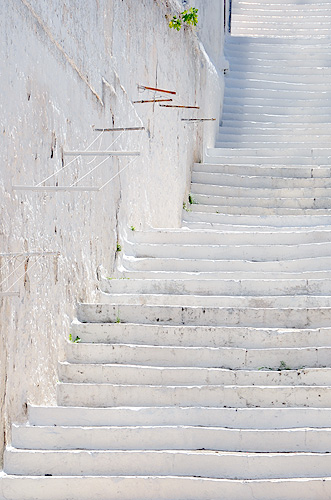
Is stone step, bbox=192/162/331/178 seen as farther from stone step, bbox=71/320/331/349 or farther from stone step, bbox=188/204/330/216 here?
stone step, bbox=71/320/331/349

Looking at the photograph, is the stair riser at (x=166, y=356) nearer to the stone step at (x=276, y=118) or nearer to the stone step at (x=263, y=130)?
the stone step at (x=263, y=130)

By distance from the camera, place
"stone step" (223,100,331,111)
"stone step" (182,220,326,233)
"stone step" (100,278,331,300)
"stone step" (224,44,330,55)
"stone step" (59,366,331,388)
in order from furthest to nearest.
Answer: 1. "stone step" (224,44,330,55)
2. "stone step" (223,100,331,111)
3. "stone step" (182,220,326,233)
4. "stone step" (100,278,331,300)
5. "stone step" (59,366,331,388)

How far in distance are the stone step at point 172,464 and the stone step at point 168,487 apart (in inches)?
4.1

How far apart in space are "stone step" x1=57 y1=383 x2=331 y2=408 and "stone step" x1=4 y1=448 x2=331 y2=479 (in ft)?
1.76

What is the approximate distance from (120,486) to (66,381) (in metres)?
1.09

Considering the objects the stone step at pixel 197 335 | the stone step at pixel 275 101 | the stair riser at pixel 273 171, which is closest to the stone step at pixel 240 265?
the stone step at pixel 197 335

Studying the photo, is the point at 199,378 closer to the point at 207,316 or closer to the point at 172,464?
the point at 207,316

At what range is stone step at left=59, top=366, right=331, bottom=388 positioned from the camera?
6.68 m

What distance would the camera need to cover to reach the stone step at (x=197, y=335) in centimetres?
699

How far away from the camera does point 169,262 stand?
27.0 ft

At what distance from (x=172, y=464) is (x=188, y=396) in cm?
65

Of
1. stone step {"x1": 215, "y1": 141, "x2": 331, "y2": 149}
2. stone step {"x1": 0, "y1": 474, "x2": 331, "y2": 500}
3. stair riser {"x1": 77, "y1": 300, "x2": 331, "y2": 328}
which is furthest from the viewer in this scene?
stone step {"x1": 215, "y1": 141, "x2": 331, "y2": 149}

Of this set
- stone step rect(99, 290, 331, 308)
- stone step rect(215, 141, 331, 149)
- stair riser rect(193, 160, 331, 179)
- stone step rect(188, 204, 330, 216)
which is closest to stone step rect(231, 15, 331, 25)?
stone step rect(215, 141, 331, 149)

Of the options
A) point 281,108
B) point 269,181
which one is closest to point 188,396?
point 269,181
